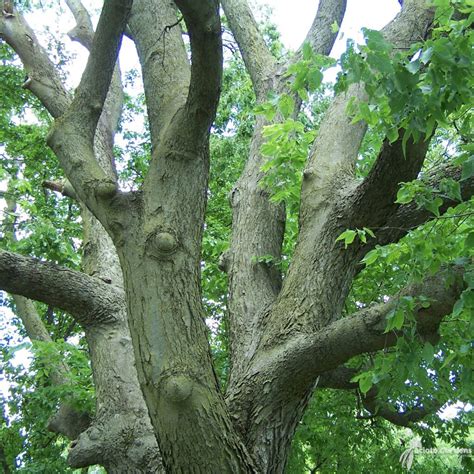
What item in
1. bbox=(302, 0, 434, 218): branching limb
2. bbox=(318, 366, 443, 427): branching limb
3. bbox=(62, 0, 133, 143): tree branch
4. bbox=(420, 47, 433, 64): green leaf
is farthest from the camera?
bbox=(318, 366, 443, 427): branching limb

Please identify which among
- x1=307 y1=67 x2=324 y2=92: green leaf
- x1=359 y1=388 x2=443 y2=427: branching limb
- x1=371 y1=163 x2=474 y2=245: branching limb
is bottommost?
x1=359 y1=388 x2=443 y2=427: branching limb

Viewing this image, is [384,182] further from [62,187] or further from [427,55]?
[62,187]

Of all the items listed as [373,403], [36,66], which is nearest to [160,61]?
[36,66]

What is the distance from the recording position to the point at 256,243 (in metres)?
4.83

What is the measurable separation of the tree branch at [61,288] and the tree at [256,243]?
0.05 feet

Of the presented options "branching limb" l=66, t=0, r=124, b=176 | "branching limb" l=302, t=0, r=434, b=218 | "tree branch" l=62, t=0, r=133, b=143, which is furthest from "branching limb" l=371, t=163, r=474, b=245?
"branching limb" l=66, t=0, r=124, b=176

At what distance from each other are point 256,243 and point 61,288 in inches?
55.3

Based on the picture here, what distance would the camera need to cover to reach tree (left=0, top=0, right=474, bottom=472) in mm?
3014

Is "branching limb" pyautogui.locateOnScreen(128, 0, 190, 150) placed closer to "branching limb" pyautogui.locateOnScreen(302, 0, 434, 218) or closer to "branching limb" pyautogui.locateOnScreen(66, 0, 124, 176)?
"branching limb" pyautogui.locateOnScreen(302, 0, 434, 218)

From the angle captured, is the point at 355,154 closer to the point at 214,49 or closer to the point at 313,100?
the point at 214,49

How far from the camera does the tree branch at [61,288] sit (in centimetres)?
402

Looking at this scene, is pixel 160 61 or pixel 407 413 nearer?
pixel 160 61

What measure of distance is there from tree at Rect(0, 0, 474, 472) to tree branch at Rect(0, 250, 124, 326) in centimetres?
1

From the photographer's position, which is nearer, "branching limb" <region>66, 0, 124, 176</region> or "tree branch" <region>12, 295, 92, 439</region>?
"tree branch" <region>12, 295, 92, 439</region>
